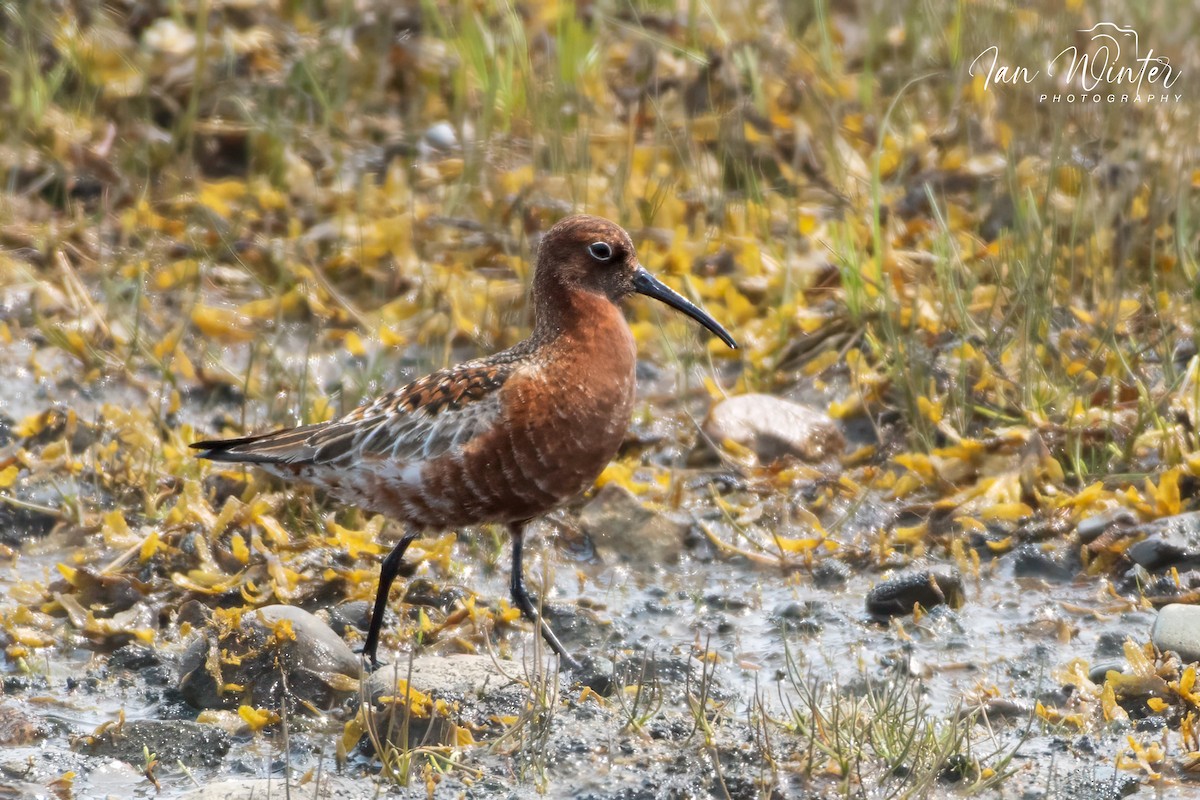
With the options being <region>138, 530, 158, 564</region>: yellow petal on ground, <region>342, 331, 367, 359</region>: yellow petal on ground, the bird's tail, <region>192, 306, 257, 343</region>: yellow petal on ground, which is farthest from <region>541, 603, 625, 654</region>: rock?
<region>192, 306, 257, 343</region>: yellow petal on ground

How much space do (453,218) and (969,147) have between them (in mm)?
2648

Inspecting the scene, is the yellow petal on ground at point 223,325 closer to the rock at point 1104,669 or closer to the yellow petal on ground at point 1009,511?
the yellow petal on ground at point 1009,511

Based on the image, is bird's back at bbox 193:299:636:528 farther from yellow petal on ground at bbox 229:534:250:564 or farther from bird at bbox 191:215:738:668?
yellow petal on ground at bbox 229:534:250:564

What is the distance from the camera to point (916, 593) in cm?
566

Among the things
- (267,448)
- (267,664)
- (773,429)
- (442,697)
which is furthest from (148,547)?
(773,429)

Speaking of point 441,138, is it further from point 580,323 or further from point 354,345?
point 580,323

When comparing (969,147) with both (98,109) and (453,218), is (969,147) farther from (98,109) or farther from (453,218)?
(98,109)

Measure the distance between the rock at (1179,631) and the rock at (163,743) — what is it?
297 cm

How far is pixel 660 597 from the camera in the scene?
598 cm

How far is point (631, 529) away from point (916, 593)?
117 centimetres

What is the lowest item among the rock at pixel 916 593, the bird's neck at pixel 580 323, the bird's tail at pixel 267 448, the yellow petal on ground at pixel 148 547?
the yellow petal on ground at pixel 148 547

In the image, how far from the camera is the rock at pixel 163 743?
4.86 meters

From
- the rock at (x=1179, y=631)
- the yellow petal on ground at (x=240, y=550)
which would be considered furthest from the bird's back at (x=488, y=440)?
the rock at (x=1179, y=631)

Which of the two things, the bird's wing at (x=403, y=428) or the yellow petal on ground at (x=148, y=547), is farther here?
the yellow petal on ground at (x=148, y=547)
